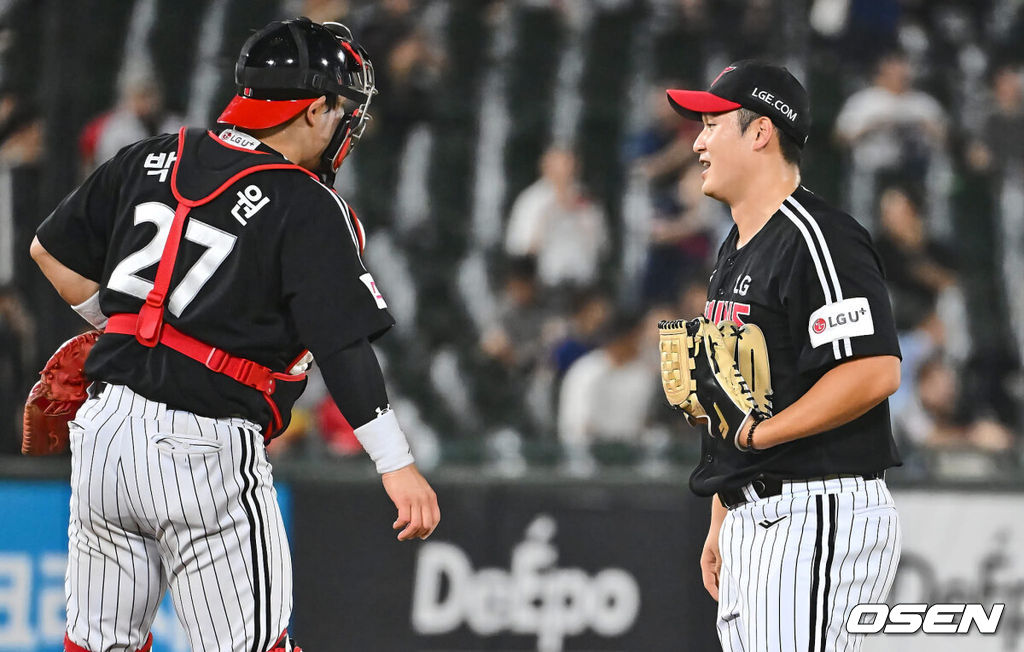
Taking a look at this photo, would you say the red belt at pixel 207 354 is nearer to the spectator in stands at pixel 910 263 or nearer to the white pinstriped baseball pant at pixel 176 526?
the white pinstriped baseball pant at pixel 176 526

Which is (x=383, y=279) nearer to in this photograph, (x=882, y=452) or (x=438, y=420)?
(x=438, y=420)

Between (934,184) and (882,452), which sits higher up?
(934,184)

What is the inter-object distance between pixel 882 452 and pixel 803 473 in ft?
0.69

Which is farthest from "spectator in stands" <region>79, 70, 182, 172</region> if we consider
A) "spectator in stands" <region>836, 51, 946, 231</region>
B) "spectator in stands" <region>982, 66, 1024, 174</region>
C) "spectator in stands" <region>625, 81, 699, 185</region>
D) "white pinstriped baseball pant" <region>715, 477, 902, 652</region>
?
"spectator in stands" <region>982, 66, 1024, 174</region>

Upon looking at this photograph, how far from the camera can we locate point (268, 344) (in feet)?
10.7

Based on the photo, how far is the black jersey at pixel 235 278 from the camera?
320 cm

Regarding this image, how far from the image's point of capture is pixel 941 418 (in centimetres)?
763

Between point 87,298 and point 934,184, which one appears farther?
point 934,184

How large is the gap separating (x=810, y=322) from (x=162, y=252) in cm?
158

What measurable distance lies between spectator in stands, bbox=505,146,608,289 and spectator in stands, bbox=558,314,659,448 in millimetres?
1160

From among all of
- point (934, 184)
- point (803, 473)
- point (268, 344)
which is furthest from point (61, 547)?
point (934, 184)

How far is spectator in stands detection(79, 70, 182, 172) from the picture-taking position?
8070 mm

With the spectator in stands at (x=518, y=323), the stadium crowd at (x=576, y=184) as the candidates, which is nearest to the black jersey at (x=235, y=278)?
the stadium crowd at (x=576, y=184)

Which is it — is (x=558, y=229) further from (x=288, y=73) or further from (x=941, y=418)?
(x=288, y=73)
